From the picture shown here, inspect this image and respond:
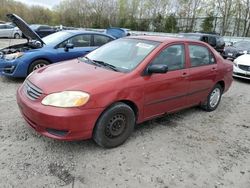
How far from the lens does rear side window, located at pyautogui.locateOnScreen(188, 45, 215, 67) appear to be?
4.90 meters

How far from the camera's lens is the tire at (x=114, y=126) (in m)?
3.54

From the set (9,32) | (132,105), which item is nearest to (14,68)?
(132,105)

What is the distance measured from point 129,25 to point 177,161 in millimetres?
40260

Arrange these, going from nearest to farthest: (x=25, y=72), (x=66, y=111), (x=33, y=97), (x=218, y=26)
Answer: (x=66, y=111)
(x=33, y=97)
(x=25, y=72)
(x=218, y=26)

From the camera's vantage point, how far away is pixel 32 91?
3619 mm

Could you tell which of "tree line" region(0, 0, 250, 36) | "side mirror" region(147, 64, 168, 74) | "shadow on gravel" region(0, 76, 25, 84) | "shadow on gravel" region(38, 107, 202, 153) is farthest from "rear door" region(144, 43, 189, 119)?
"tree line" region(0, 0, 250, 36)

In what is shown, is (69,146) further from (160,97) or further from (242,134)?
(242,134)

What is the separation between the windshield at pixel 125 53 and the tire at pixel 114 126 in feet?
2.06

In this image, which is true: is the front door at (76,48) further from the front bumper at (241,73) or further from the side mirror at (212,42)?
the side mirror at (212,42)

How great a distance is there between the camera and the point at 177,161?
3629 mm

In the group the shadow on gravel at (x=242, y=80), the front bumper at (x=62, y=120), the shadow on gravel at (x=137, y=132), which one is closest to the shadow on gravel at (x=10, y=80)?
the shadow on gravel at (x=137, y=132)

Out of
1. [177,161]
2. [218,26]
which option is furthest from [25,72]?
[218,26]

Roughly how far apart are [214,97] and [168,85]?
76.0 inches

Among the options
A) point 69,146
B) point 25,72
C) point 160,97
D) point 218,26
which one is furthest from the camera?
point 218,26
